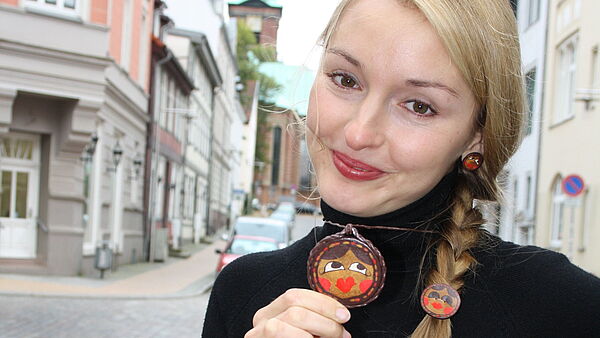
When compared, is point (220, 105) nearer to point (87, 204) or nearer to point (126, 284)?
point (87, 204)

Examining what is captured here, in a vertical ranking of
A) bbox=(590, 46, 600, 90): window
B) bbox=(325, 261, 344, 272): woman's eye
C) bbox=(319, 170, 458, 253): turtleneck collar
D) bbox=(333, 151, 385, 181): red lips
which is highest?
bbox=(590, 46, 600, 90): window

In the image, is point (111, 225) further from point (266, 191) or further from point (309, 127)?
point (266, 191)

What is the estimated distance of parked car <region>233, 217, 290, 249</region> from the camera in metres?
17.0

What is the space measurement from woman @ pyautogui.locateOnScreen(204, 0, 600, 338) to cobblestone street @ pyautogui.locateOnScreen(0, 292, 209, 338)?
8.53m

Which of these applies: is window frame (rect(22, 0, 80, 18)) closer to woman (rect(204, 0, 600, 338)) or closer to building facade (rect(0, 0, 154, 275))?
building facade (rect(0, 0, 154, 275))

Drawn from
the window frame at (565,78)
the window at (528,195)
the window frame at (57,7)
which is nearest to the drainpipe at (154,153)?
the window frame at (57,7)

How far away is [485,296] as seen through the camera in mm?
1451

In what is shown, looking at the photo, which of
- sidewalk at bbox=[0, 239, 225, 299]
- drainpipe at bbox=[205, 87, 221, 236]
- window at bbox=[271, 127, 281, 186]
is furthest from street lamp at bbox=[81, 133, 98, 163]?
window at bbox=[271, 127, 281, 186]

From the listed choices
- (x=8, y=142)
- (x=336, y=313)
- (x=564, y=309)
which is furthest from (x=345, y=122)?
(x=8, y=142)

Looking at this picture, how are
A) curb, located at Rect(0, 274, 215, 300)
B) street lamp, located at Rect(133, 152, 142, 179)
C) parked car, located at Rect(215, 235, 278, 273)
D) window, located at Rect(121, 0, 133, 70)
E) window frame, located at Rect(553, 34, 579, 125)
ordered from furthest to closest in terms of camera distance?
1. street lamp, located at Rect(133, 152, 142, 179)
2. window, located at Rect(121, 0, 133, 70)
3. window frame, located at Rect(553, 34, 579, 125)
4. parked car, located at Rect(215, 235, 278, 273)
5. curb, located at Rect(0, 274, 215, 300)

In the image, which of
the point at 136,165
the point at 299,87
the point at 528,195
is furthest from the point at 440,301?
the point at 528,195

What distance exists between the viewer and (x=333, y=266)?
135 cm

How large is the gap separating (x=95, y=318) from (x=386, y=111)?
34.1 ft

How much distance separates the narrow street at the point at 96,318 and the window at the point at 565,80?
402 inches
